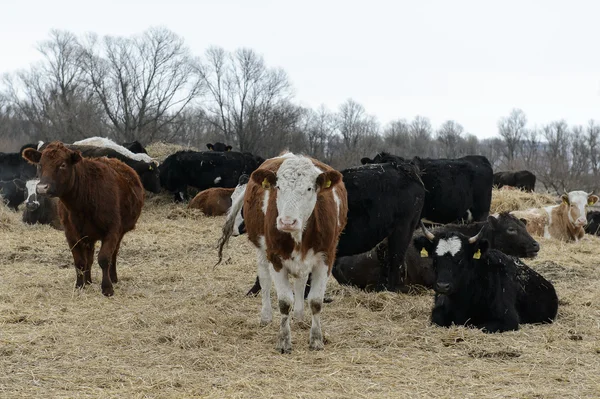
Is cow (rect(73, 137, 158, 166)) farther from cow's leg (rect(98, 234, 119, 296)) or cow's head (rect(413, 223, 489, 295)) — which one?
cow's head (rect(413, 223, 489, 295))

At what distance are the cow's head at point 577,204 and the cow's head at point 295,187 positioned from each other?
36.7 ft

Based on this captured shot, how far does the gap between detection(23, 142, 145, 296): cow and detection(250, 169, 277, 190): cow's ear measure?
10.2 ft

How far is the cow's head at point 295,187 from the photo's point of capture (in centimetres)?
532

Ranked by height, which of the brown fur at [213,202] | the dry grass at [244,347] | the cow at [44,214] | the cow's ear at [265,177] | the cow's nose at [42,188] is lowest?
the dry grass at [244,347]

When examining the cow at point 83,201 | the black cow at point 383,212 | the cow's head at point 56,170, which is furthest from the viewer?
the black cow at point 383,212

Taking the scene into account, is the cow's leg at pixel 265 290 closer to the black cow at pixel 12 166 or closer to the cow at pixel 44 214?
the cow at pixel 44 214

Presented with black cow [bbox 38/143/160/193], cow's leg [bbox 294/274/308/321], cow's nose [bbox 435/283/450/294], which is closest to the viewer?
cow's leg [bbox 294/274/308/321]

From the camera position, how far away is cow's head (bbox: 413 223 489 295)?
6.64 meters

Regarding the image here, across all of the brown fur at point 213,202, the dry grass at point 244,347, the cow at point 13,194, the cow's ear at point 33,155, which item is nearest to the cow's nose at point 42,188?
the cow's ear at point 33,155

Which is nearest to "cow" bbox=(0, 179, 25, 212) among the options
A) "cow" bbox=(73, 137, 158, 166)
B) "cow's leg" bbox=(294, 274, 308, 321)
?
"cow" bbox=(73, 137, 158, 166)

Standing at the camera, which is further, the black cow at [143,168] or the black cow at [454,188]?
the black cow at [143,168]

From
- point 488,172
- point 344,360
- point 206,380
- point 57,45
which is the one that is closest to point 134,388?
point 206,380

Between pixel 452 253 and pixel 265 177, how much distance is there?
2327 millimetres

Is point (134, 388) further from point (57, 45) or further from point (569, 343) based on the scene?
point (57, 45)
